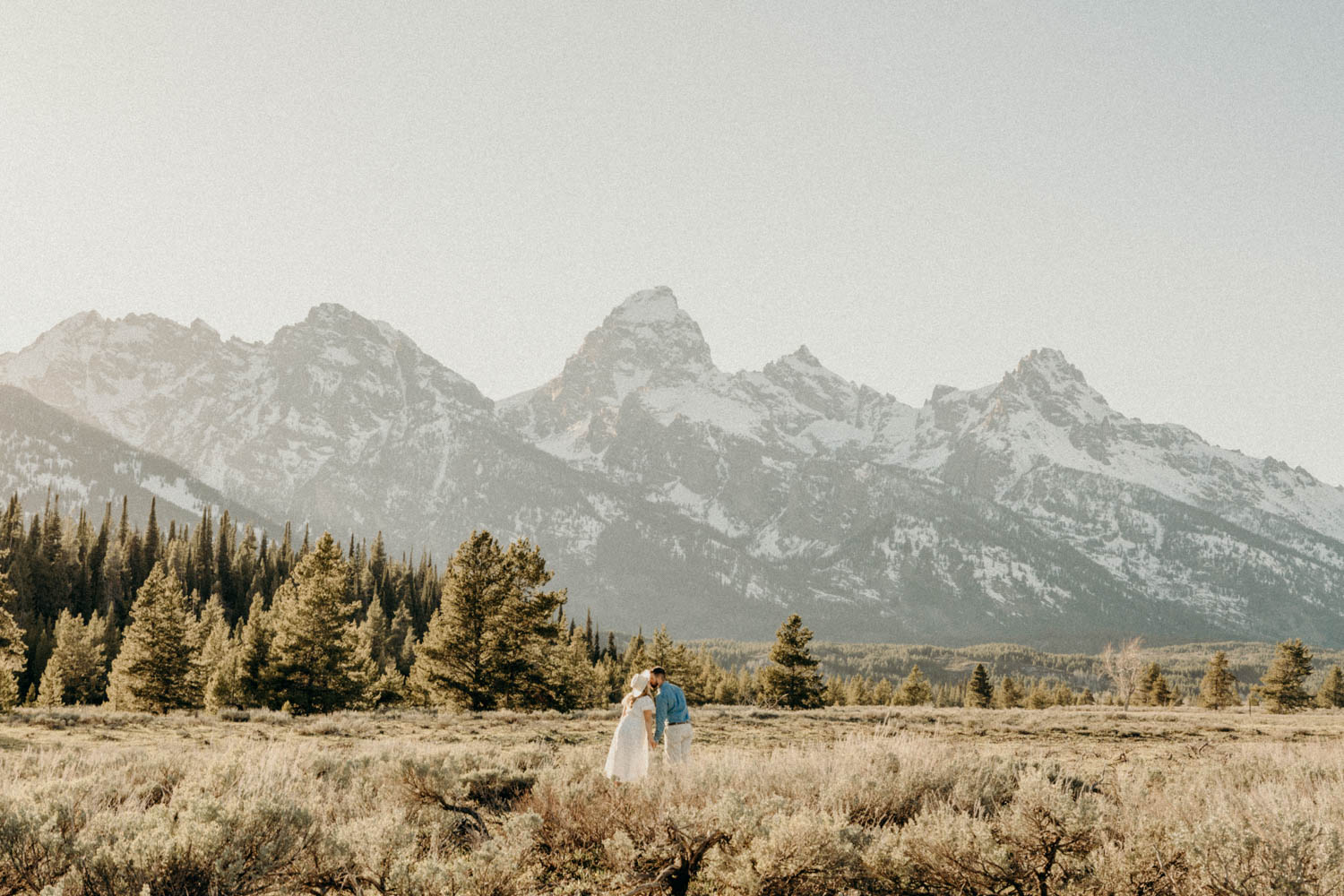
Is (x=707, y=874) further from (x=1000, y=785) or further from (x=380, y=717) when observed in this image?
(x=380, y=717)

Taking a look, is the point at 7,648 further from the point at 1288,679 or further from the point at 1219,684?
the point at 1219,684

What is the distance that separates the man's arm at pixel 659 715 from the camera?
13.1 meters

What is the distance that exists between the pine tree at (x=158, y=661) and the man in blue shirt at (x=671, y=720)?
126ft

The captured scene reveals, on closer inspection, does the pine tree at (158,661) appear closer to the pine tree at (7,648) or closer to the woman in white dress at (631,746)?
the pine tree at (7,648)

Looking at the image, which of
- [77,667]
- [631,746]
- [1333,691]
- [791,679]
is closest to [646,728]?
[631,746]

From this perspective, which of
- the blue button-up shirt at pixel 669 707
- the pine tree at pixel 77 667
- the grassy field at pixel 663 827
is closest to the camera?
the grassy field at pixel 663 827

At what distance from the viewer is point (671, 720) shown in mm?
13711

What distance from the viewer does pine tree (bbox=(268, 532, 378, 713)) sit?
35.4 m

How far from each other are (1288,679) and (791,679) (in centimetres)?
5053

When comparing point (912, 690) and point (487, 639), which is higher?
point (487, 639)

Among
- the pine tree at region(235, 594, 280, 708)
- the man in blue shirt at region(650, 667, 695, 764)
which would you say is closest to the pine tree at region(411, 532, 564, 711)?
the pine tree at region(235, 594, 280, 708)

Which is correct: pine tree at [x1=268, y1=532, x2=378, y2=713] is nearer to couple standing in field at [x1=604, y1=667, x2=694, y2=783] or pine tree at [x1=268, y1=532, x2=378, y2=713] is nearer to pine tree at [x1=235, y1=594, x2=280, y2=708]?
pine tree at [x1=235, y1=594, x2=280, y2=708]

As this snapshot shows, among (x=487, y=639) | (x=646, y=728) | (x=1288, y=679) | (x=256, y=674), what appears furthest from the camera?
(x=1288, y=679)

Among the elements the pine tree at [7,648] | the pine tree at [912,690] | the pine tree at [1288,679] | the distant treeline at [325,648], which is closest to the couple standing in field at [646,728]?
the distant treeline at [325,648]
